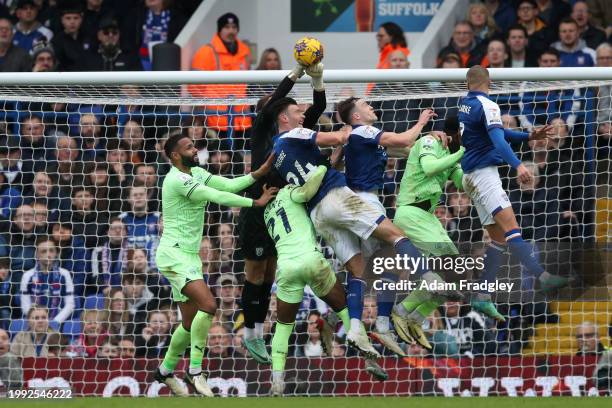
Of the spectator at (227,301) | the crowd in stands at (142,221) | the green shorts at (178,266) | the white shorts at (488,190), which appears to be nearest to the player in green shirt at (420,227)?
the white shorts at (488,190)

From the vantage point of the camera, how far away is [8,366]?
15070 mm

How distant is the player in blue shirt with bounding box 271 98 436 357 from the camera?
508 inches

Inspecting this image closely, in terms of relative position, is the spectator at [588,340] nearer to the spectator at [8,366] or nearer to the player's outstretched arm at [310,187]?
the player's outstretched arm at [310,187]

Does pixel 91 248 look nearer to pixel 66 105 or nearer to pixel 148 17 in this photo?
pixel 66 105

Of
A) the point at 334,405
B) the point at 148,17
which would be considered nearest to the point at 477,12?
the point at 148,17

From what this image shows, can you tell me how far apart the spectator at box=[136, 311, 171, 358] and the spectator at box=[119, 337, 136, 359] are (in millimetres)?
88

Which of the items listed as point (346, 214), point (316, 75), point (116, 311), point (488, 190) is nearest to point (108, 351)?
point (116, 311)

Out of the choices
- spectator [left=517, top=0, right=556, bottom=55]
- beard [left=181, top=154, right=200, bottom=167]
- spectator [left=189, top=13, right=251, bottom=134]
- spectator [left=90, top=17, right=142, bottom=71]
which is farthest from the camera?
spectator [left=90, top=17, right=142, bottom=71]

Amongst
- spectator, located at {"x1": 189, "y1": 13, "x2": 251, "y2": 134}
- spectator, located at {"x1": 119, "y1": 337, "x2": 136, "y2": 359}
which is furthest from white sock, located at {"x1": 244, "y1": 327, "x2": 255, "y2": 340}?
spectator, located at {"x1": 189, "y1": 13, "x2": 251, "y2": 134}

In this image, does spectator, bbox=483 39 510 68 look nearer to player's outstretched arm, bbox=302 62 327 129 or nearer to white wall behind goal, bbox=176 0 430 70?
white wall behind goal, bbox=176 0 430 70

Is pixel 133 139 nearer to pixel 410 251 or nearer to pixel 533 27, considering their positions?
pixel 410 251

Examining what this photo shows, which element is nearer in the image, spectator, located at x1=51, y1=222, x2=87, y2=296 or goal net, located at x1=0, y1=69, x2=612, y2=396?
goal net, located at x1=0, y1=69, x2=612, y2=396

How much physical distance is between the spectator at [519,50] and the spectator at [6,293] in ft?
19.2

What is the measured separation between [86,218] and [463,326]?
12.8ft
